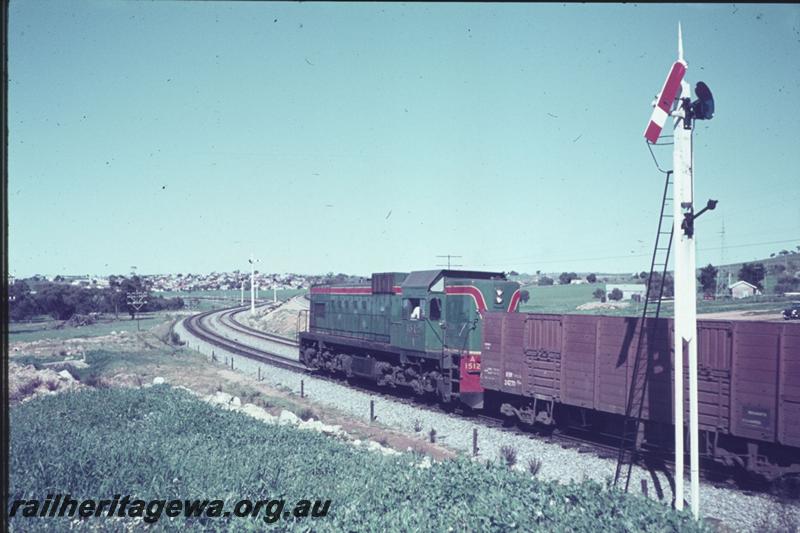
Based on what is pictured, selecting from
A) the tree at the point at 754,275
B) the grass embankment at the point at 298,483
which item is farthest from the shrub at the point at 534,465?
A: the tree at the point at 754,275

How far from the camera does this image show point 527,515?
5.95m

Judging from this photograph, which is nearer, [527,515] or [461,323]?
[527,515]

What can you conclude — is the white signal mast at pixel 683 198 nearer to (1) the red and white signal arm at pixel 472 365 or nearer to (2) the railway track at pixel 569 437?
(2) the railway track at pixel 569 437

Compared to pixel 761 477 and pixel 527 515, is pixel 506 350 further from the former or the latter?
pixel 527 515

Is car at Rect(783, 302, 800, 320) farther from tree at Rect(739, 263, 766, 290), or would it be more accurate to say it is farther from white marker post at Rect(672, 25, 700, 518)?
tree at Rect(739, 263, 766, 290)

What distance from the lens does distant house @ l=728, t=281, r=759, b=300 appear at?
7394 centimetres

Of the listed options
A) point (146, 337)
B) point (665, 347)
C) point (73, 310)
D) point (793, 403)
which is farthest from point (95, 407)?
point (73, 310)

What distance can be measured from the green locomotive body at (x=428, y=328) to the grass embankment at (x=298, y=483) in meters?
6.79

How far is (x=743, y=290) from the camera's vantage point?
2990 inches

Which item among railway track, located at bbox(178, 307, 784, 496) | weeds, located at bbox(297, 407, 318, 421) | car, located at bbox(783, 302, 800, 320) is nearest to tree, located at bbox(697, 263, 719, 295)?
car, located at bbox(783, 302, 800, 320)

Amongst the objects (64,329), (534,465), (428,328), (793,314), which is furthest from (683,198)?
(64,329)

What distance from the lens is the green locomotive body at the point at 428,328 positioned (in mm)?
16484

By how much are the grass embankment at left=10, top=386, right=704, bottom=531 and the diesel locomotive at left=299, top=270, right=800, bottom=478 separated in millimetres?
4268

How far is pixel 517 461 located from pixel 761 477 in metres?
4.75
